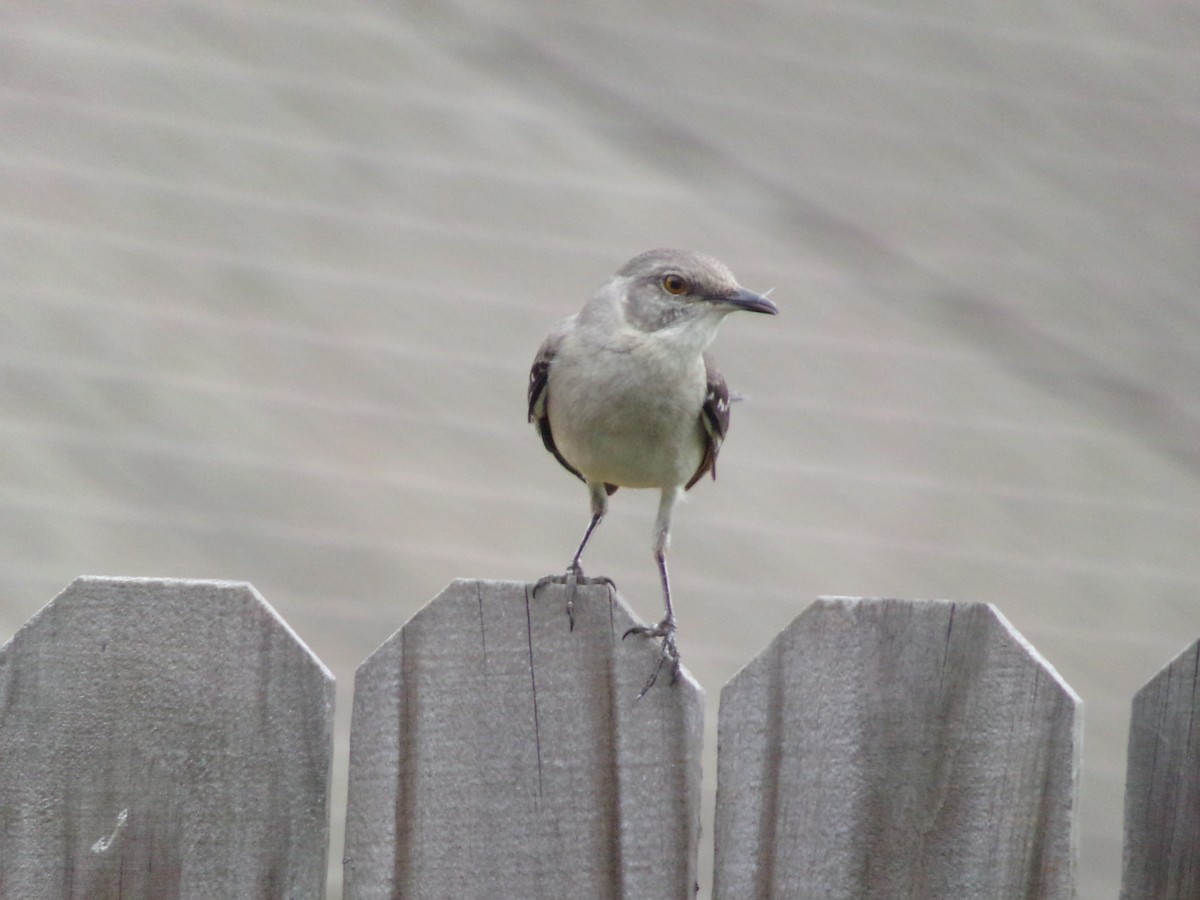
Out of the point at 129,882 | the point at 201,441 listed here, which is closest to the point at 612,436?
the point at 129,882

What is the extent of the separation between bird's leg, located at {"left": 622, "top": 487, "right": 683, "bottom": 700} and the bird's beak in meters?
0.57

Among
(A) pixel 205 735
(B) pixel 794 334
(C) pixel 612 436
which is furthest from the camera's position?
(B) pixel 794 334

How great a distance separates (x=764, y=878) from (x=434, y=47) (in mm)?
5111

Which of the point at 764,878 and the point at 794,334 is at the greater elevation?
the point at 794,334

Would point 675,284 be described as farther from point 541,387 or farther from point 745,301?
point 541,387

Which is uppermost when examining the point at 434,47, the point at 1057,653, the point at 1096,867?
the point at 434,47

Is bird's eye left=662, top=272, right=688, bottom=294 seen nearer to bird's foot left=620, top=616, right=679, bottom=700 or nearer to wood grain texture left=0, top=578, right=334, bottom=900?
bird's foot left=620, top=616, right=679, bottom=700

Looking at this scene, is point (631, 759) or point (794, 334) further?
point (794, 334)

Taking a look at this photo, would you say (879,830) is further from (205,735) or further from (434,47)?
(434,47)

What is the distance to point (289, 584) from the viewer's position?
5926 mm

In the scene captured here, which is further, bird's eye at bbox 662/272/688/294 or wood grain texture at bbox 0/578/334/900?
bird's eye at bbox 662/272/688/294

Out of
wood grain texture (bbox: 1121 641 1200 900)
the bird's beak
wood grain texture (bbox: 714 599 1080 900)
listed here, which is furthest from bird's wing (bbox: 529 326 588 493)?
wood grain texture (bbox: 1121 641 1200 900)

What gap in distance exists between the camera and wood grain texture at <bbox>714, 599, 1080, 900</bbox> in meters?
2.70

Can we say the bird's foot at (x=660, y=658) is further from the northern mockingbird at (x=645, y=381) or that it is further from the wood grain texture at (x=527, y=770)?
the northern mockingbird at (x=645, y=381)
